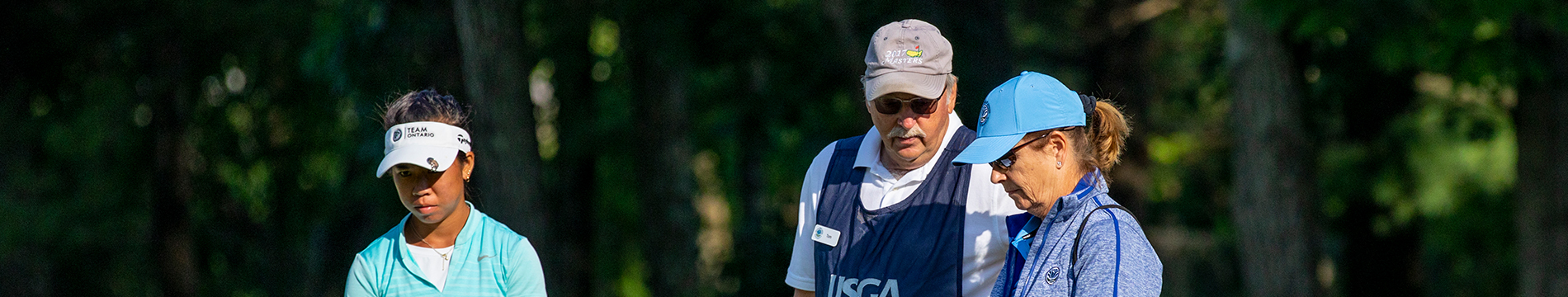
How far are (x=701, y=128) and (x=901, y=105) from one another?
12.2 meters

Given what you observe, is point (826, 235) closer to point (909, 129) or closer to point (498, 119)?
point (909, 129)

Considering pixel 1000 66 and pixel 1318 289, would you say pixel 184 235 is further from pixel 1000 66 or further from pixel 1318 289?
pixel 1318 289

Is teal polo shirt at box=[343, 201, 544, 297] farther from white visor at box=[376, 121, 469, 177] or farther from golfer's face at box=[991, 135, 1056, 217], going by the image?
golfer's face at box=[991, 135, 1056, 217]

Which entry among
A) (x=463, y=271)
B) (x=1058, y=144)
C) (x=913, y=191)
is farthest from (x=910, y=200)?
(x=463, y=271)

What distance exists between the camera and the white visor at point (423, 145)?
11.4 feet

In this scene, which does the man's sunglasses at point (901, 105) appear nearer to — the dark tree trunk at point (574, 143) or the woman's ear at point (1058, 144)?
the woman's ear at point (1058, 144)

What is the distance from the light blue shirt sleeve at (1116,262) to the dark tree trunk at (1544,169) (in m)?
6.91

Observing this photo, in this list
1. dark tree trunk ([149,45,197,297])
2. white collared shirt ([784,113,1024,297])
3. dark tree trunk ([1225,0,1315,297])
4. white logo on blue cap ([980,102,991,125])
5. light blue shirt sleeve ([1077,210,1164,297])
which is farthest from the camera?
dark tree trunk ([149,45,197,297])

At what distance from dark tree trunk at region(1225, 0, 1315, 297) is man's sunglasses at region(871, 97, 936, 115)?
21.4 ft

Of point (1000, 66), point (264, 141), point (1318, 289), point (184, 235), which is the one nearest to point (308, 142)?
point (264, 141)

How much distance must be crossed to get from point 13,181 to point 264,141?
2650 millimetres

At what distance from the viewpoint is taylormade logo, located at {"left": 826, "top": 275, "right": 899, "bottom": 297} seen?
3.50 m

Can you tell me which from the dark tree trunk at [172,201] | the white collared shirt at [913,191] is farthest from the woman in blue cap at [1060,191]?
the dark tree trunk at [172,201]

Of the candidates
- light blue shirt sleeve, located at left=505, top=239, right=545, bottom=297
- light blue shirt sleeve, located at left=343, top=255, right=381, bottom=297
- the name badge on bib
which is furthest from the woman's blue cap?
light blue shirt sleeve, located at left=343, top=255, right=381, bottom=297
